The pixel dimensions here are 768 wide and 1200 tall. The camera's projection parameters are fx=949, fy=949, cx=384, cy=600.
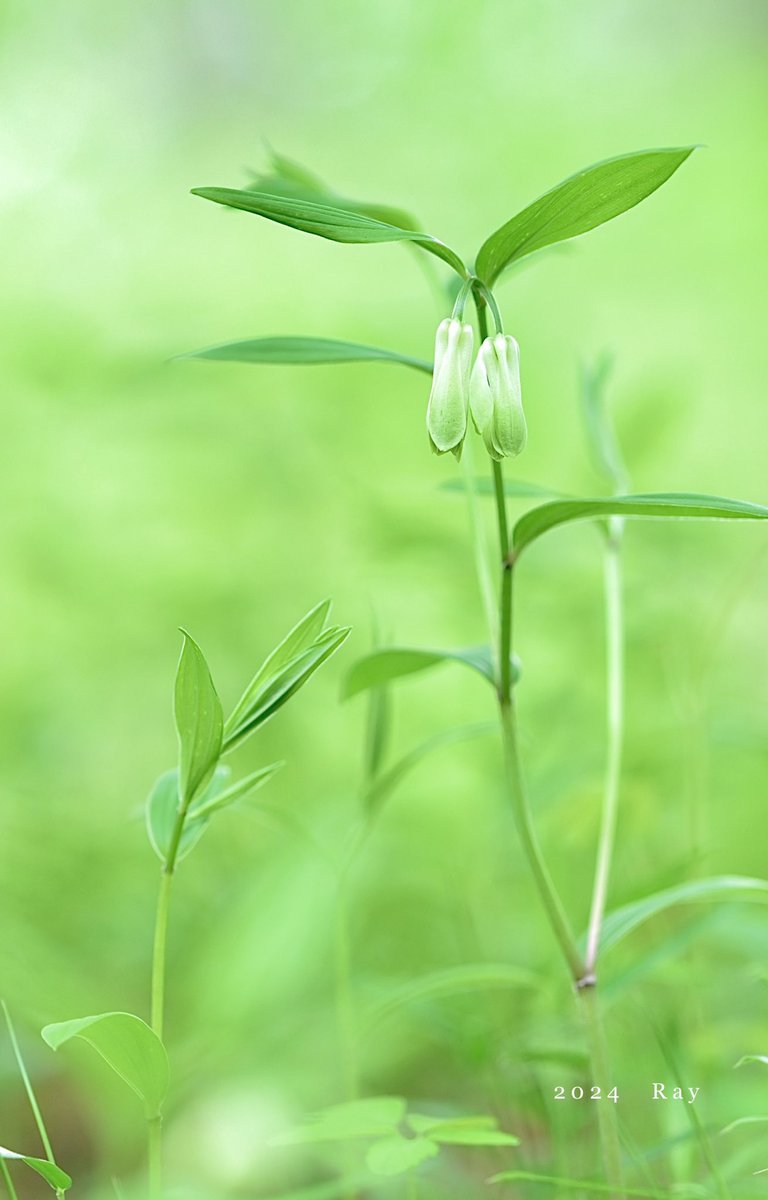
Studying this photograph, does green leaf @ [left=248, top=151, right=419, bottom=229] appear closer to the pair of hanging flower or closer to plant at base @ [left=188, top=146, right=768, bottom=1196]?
plant at base @ [left=188, top=146, right=768, bottom=1196]

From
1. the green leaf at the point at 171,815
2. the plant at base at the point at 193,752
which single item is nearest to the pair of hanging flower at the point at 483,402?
the plant at base at the point at 193,752

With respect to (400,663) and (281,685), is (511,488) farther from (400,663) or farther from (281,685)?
(281,685)

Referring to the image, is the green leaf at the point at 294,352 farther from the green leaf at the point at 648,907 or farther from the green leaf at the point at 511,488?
the green leaf at the point at 648,907

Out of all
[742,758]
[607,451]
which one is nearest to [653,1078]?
[607,451]

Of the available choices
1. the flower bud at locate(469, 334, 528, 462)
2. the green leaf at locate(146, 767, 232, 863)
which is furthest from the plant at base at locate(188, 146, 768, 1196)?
the green leaf at locate(146, 767, 232, 863)

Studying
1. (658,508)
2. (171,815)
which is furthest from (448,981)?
(658,508)

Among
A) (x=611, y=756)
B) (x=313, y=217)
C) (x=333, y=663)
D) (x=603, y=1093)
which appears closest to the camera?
(x=313, y=217)
